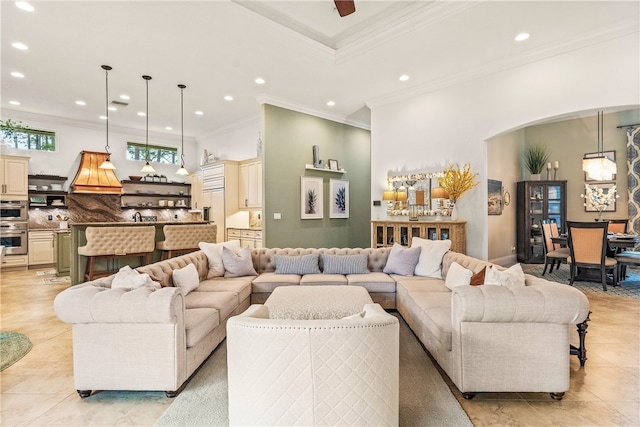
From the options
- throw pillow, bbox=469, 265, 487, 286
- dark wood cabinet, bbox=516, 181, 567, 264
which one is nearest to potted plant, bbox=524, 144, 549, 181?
dark wood cabinet, bbox=516, 181, 567, 264

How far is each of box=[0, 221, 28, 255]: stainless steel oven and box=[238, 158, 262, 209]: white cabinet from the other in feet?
15.1

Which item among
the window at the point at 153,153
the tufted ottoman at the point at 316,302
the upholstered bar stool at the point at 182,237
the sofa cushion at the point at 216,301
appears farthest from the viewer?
the window at the point at 153,153

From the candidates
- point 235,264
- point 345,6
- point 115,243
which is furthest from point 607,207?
point 115,243

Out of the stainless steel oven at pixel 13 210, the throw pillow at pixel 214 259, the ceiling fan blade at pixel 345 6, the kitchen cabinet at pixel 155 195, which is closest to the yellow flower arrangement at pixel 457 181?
the ceiling fan blade at pixel 345 6

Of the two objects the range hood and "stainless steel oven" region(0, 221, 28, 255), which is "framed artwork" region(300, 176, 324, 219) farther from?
"stainless steel oven" region(0, 221, 28, 255)

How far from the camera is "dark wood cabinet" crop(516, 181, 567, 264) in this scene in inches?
290

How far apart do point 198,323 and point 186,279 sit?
95 centimetres

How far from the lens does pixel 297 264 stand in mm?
4184

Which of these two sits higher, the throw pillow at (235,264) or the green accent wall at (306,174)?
the green accent wall at (306,174)

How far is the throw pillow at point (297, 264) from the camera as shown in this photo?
13.6 feet

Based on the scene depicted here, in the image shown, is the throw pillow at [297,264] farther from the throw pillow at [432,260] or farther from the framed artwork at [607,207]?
the framed artwork at [607,207]

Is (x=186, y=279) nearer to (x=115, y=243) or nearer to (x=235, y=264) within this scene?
(x=235, y=264)

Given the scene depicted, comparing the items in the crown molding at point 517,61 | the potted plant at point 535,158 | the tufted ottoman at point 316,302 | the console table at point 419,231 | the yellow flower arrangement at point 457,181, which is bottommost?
the tufted ottoman at point 316,302

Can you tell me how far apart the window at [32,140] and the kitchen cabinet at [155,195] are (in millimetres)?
1713
